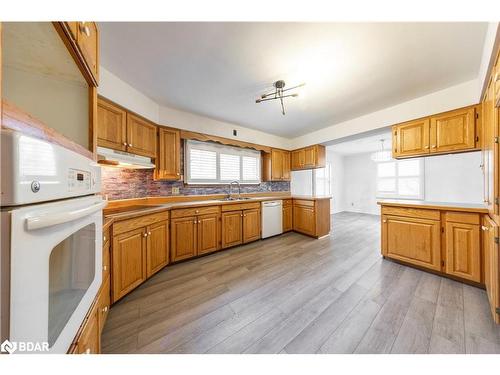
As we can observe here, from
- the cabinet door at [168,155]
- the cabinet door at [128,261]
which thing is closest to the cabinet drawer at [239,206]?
the cabinet door at [168,155]

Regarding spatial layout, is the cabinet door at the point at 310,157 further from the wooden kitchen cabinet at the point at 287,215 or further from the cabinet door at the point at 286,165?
the wooden kitchen cabinet at the point at 287,215

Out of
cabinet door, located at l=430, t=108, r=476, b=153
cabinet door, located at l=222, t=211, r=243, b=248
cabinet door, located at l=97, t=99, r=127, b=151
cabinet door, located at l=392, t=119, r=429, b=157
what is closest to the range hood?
cabinet door, located at l=97, t=99, r=127, b=151

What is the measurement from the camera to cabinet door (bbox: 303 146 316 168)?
13.3ft

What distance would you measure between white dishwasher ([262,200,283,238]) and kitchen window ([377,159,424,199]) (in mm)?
4446

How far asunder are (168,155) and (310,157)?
10.1 feet

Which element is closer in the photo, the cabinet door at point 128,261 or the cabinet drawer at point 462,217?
the cabinet door at point 128,261

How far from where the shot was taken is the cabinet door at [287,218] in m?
3.99

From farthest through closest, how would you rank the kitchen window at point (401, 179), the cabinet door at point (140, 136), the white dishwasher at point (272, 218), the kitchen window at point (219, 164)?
the kitchen window at point (401, 179) < the white dishwasher at point (272, 218) < the kitchen window at point (219, 164) < the cabinet door at point (140, 136)

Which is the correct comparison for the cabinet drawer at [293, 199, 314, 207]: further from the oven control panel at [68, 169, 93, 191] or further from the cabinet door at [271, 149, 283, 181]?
the oven control panel at [68, 169, 93, 191]

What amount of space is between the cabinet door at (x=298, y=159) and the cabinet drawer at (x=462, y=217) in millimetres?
2669

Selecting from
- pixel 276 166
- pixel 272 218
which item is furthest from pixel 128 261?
pixel 276 166

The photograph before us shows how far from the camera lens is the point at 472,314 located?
1.49m
